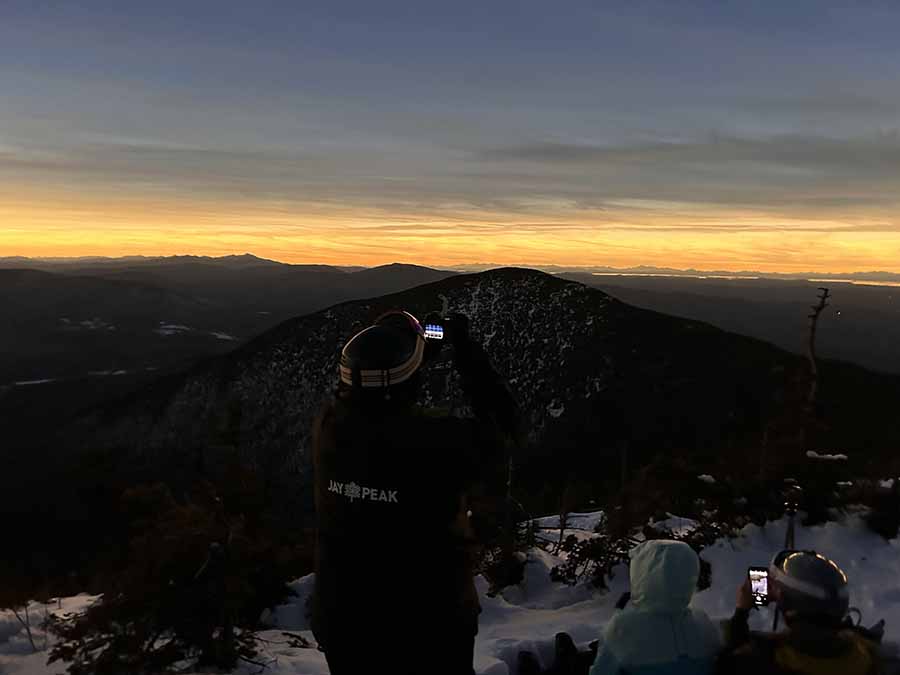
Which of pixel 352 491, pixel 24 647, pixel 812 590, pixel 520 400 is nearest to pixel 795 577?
pixel 812 590

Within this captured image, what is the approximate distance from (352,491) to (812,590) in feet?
6.19

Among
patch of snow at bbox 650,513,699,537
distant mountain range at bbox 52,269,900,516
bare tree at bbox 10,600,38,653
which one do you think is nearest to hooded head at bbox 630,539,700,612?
patch of snow at bbox 650,513,699,537

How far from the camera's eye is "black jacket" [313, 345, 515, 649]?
2.56m

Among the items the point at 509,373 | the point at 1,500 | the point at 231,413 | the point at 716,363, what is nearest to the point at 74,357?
the point at 1,500

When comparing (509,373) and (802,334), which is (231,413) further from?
(509,373)

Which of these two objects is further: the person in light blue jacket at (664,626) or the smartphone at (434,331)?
the smartphone at (434,331)

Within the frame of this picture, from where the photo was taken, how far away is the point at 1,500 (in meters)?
63.1

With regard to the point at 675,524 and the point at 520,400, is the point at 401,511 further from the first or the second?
the point at 520,400

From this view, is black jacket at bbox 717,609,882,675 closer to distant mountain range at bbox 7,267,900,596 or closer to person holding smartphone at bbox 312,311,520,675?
person holding smartphone at bbox 312,311,520,675

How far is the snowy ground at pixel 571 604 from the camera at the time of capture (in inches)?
224

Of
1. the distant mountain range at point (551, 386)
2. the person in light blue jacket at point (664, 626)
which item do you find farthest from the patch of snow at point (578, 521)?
the distant mountain range at point (551, 386)

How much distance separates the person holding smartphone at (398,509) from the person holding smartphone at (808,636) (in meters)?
1.19

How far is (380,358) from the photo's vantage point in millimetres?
2643

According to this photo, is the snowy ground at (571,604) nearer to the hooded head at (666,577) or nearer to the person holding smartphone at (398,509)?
the hooded head at (666,577)
